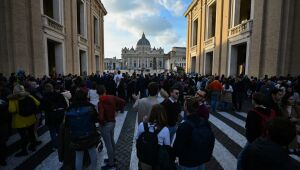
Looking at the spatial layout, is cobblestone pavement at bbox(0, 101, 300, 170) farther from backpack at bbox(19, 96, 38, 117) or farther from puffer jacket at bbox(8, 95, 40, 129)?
backpack at bbox(19, 96, 38, 117)

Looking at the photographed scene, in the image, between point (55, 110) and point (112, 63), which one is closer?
point (55, 110)

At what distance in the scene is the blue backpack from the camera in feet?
10.5

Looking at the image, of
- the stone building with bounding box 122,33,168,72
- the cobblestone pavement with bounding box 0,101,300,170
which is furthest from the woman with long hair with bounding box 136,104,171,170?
the stone building with bounding box 122,33,168,72

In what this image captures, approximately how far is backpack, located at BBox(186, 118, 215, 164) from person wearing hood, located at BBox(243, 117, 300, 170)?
0.68m

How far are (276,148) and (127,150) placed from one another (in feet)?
13.6

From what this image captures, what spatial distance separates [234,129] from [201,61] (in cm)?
2079

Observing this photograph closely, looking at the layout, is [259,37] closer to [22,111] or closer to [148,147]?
[148,147]

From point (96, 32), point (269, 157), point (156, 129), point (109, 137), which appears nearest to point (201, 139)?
point (156, 129)

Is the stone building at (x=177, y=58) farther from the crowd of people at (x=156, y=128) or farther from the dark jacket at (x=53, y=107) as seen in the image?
the crowd of people at (x=156, y=128)

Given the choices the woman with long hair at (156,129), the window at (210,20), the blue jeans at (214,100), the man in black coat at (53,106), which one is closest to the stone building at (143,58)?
the window at (210,20)

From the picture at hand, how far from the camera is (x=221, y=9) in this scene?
19.2m

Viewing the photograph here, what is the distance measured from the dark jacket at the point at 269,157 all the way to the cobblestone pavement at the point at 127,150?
111 inches

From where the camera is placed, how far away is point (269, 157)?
5.62 ft

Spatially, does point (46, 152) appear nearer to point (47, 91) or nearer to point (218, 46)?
point (47, 91)
